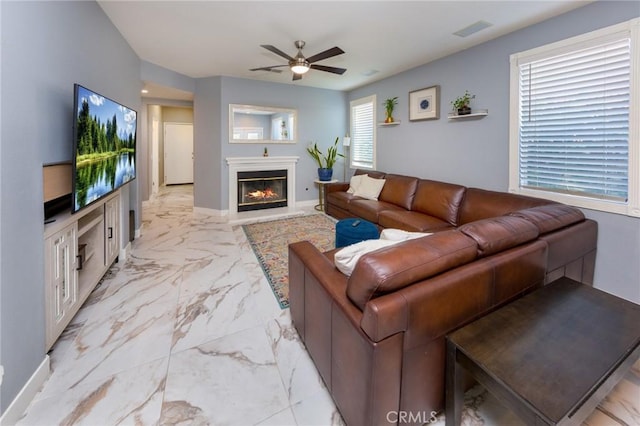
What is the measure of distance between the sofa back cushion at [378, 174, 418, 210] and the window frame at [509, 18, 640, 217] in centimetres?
130

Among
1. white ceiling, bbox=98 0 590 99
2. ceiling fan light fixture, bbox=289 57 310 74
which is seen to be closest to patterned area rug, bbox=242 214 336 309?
ceiling fan light fixture, bbox=289 57 310 74

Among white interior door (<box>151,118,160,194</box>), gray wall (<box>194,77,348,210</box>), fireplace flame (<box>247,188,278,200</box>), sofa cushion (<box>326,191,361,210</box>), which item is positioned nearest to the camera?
sofa cushion (<box>326,191,361,210</box>)

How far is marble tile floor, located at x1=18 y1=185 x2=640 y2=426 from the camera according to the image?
4.71 feet

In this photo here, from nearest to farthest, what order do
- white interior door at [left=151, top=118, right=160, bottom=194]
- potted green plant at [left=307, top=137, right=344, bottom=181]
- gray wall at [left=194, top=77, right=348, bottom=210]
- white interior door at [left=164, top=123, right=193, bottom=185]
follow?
gray wall at [left=194, top=77, right=348, bottom=210] → potted green plant at [left=307, top=137, right=344, bottom=181] → white interior door at [left=151, top=118, right=160, bottom=194] → white interior door at [left=164, top=123, right=193, bottom=185]

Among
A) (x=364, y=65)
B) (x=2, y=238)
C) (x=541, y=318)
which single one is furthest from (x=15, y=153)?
(x=364, y=65)

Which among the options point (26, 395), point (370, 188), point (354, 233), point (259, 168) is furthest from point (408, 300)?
point (259, 168)

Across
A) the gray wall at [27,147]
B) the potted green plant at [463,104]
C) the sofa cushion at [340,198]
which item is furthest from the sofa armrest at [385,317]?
the sofa cushion at [340,198]

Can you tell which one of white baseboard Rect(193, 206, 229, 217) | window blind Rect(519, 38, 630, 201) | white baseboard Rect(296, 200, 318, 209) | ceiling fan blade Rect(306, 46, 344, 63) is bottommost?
white baseboard Rect(193, 206, 229, 217)

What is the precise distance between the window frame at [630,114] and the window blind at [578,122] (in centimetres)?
4

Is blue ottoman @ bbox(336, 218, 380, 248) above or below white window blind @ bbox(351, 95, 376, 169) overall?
below

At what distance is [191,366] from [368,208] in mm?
3066

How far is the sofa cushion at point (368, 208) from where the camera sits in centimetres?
409

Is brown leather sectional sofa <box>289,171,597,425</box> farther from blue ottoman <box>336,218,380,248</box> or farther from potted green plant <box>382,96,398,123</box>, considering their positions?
potted green plant <box>382,96,398,123</box>

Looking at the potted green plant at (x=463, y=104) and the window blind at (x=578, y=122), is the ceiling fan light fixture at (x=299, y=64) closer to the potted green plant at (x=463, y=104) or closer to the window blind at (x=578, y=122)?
the potted green plant at (x=463, y=104)
